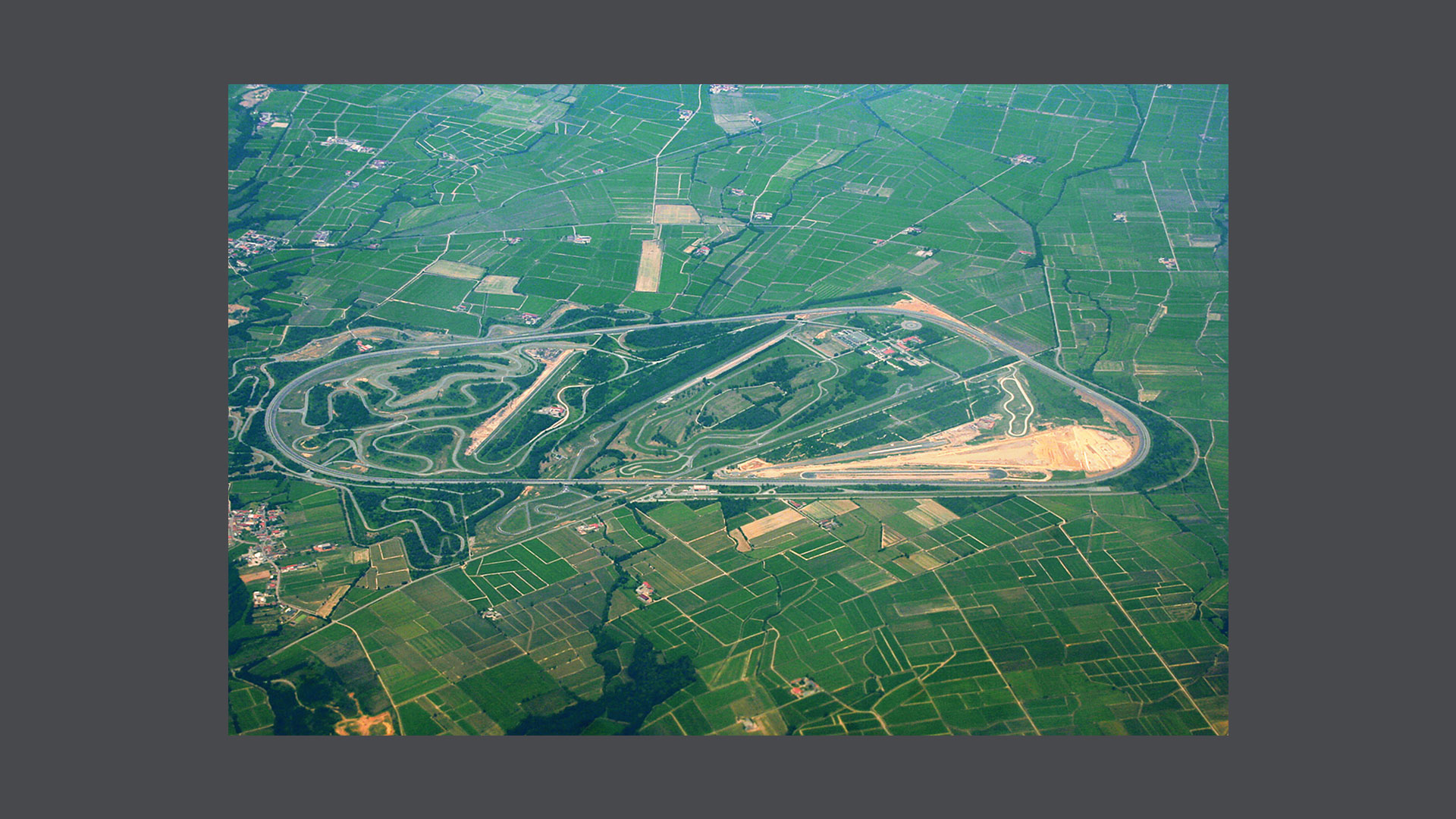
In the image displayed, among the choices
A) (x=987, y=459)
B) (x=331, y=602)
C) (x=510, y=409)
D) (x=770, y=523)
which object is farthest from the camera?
(x=510, y=409)

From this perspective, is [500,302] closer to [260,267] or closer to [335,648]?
[260,267]

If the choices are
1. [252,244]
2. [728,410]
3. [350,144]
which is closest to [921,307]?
[728,410]

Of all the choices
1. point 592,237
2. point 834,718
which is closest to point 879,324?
point 592,237

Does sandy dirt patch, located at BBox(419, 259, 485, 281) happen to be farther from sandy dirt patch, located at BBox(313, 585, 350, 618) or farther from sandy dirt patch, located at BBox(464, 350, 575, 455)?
sandy dirt patch, located at BBox(313, 585, 350, 618)

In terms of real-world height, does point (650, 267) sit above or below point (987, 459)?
above

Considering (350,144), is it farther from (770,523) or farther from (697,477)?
(770,523)

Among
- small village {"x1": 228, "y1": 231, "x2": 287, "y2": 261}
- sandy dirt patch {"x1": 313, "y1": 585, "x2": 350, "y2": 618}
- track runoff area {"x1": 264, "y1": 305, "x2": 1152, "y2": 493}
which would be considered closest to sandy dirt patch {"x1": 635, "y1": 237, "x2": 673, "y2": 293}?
track runoff area {"x1": 264, "y1": 305, "x2": 1152, "y2": 493}
